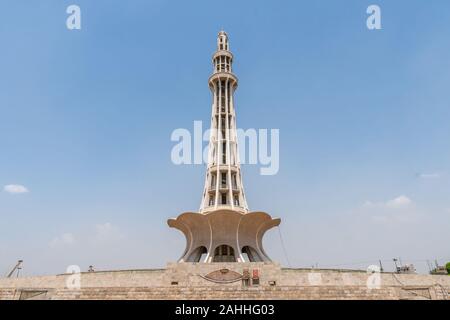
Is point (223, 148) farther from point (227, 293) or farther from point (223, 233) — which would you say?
point (227, 293)

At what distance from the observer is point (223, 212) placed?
3128 cm

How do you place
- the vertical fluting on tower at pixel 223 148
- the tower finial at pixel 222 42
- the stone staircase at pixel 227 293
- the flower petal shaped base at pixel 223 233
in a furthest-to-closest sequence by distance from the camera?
the tower finial at pixel 222 42 → the vertical fluting on tower at pixel 223 148 → the flower petal shaped base at pixel 223 233 → the stone staircase at pixel 227 293

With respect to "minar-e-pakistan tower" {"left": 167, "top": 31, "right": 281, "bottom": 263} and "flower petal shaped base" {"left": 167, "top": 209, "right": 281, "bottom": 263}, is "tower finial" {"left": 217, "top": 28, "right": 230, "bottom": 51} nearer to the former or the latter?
"minar-e-pakistan tower" {"left": 167, "top": 31, "right": 281, "bottom": 263}

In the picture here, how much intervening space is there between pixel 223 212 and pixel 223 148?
9.55 m

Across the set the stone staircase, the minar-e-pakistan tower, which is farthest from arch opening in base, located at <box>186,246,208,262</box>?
the stone staircase

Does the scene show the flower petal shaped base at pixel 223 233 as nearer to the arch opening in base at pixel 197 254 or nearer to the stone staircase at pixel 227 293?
the arch opening in base at pixel 197 254

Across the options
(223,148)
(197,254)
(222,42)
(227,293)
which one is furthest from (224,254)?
(222,42)

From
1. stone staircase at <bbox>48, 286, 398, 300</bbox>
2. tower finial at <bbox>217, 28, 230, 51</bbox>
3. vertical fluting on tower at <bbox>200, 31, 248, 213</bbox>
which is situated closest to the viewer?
stone staircase at <bbox>48, 286, 398, 300</bbox>

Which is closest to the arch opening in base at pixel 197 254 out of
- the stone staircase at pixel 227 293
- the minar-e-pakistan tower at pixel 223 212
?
the minar-e-pakistan tower at pixel 223 212

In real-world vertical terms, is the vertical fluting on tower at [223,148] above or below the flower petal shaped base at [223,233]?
above

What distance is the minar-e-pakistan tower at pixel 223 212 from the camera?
1252 inches

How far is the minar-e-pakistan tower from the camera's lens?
31812mm
